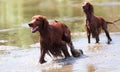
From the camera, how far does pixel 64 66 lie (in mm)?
9773

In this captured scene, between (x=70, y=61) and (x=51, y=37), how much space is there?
80 centimetres

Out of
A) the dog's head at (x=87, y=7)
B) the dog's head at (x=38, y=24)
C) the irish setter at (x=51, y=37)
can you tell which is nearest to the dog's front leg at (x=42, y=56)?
the irish setter at (x=51, y=37)

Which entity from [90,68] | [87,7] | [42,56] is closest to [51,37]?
[42,56]

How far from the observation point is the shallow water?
9.39 meters

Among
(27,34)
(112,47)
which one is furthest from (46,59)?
(27,34)

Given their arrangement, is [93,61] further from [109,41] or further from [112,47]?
[109,41]

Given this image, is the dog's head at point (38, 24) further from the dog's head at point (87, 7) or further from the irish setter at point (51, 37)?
the dog's head at point (87, 7)

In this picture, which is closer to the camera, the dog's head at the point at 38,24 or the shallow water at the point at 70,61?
the shallow water at the point at 70,61

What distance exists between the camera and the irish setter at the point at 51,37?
389 inches

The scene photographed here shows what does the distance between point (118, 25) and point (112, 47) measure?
4957 mm

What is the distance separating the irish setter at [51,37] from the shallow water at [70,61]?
0.23 meters

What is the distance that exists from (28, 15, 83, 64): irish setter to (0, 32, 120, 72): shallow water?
0.75 ft

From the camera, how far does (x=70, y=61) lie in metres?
10.4

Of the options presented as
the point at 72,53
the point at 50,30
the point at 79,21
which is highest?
the point at 50,30
